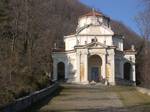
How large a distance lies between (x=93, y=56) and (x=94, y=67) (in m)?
1.86

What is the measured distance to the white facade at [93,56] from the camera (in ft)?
225

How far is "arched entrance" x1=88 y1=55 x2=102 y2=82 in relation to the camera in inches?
2788

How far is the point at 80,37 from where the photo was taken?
241ft

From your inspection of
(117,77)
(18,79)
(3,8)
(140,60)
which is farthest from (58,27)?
(18,79)

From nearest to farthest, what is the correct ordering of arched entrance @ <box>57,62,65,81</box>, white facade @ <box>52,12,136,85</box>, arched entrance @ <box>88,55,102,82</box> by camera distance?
white facade @ <box>52,12,136,85</box> → arched entrance @ <box>88,55,102,82</box> → arched entrance @ <box>57,62,65,81</box>

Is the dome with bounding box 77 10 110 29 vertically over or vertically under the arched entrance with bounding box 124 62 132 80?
over

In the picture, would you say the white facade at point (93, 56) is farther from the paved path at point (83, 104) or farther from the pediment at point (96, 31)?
the paved path at point (83, 104)

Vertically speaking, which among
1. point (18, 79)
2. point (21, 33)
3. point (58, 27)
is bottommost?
point (18, 79)

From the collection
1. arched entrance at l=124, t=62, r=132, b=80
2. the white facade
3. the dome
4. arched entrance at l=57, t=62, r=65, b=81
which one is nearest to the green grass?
the white facade

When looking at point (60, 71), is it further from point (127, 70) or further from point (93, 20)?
point (127, 70)

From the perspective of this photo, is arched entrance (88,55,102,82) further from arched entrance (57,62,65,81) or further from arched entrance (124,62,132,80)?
arched entrance (124,62,132,80)

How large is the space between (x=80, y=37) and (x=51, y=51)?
567 centimetres

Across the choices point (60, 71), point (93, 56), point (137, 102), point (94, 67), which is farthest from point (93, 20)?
point (137, 102)

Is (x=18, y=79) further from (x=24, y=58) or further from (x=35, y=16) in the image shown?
(x=35, y=16)
